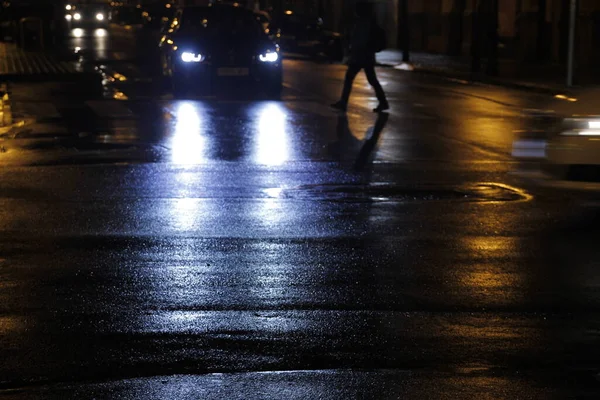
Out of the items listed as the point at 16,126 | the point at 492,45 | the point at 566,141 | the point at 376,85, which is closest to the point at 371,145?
the point at 376,85

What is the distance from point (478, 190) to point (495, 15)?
1975 centimetres

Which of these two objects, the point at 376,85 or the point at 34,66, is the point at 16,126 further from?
the point at 34,66

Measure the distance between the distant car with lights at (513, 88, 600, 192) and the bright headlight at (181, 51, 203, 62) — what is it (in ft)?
40.6

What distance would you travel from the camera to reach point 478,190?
1251cm

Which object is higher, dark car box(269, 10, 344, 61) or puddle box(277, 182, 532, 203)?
puddle box(277, 182, 532, 203)

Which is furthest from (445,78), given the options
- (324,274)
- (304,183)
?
(324,274)

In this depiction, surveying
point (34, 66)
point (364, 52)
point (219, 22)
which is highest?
point (219, 22)

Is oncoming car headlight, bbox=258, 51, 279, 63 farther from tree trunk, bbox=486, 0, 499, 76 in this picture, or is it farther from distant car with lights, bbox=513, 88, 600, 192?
distant car with lights, bbox=513, 88, 600, 192

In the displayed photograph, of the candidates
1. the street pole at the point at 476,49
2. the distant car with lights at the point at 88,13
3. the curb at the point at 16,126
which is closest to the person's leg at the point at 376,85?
the curb at the point at 16,126

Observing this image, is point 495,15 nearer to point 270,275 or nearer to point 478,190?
point 478,190

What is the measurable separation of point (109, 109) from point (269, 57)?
12.5 feet

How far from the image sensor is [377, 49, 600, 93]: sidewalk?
27.9 meters

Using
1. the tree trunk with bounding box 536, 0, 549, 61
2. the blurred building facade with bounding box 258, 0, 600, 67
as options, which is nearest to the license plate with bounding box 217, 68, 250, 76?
the blurred building facade with bounding box 258, 0, 600, 67

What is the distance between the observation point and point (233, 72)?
76.8 feet
